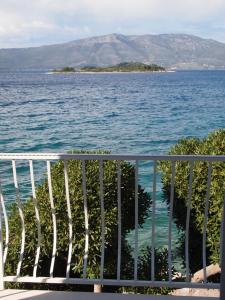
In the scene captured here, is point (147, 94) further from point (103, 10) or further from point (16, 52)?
point (16, 52)

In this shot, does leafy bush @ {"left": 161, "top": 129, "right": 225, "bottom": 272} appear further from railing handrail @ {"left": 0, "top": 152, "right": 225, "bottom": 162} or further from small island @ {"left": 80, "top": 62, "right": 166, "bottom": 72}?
small island @ {"left": 80, "top": 62, "right": 166, "bottom": 72}

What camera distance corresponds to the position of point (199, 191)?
464cm

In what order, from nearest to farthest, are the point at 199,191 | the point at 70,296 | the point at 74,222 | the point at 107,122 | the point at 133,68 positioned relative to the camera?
the point at 70,296 → the point at 74,222 → the point at 199,191 → the point at 107,122 → the point at 133,68

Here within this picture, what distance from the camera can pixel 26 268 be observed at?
4598 millimetres

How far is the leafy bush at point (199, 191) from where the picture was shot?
4.35 m

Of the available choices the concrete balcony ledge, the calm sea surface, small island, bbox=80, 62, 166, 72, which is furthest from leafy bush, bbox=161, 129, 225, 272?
small island, bbox=80, 62, 166, 72

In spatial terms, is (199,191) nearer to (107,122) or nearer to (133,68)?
(107,122)

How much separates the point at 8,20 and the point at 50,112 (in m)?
30.5

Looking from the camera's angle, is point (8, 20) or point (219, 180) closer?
point (219, 180)

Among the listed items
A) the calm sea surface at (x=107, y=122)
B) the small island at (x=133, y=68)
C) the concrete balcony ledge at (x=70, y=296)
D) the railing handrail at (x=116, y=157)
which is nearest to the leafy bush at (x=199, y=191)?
the concrete balcony ledge at (x=70, y=296)

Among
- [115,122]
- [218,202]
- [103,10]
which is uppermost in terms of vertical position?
[103,10]

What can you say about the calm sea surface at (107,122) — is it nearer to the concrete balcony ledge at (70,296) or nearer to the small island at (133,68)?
the concrete balcony ledge at (70,296)

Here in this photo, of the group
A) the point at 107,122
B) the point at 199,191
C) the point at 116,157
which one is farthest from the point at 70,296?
the point at 107,122

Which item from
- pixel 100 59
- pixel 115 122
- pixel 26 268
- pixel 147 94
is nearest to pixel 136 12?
pixel 26 268
